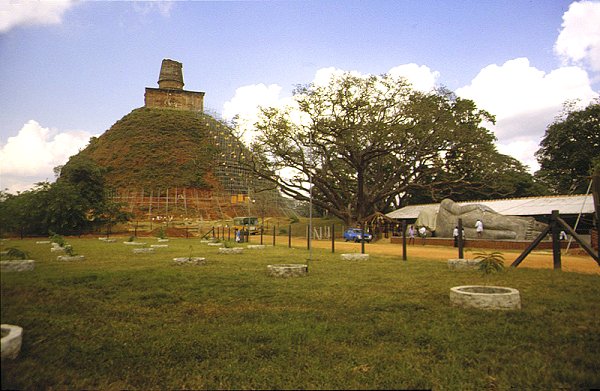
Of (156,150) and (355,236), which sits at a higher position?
(156,150)

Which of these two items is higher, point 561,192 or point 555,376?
point 561,192

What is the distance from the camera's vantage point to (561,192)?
35.2 meters

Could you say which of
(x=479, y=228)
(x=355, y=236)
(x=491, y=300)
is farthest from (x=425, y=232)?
(x=491, y=300)

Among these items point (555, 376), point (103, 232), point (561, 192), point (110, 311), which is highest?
point (561, 192)

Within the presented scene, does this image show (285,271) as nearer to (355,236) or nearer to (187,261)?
(187,261)

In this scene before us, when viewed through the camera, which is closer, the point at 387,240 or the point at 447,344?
the point at 447,344

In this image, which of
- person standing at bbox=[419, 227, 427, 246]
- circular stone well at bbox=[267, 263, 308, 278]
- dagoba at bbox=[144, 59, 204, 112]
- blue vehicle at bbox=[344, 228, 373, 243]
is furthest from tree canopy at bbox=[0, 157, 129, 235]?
dagoba at bbox=[144, 59, 204, 112]

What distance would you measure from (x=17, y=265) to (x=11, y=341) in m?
0.49

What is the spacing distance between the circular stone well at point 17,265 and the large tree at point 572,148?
114 ft

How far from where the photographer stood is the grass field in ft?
9.23

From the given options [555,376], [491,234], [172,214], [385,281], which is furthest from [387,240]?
[172,214]

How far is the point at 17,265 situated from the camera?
230 cm

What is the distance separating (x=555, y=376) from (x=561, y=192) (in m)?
37.1

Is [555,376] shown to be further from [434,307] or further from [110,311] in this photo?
[110,311]
